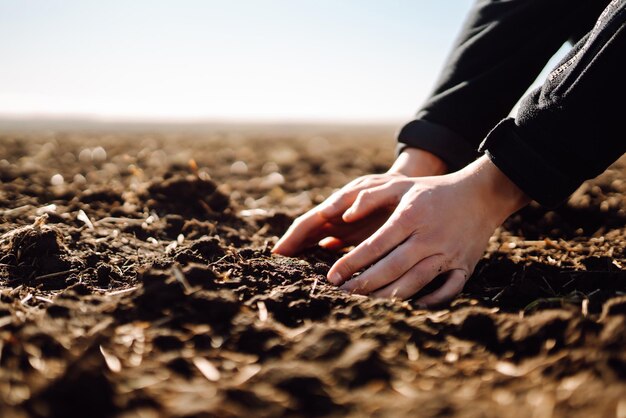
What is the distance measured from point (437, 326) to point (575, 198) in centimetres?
184

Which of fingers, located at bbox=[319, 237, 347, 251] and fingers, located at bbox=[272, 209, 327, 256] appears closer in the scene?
fingers, located at bbox=[272, 209, 327, 256]

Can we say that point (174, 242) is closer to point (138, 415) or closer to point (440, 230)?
point (440, 230)

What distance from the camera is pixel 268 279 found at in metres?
1.72

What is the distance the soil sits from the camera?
1.05 m

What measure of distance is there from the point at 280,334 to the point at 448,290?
0.61 metres

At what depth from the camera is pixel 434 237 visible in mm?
1675

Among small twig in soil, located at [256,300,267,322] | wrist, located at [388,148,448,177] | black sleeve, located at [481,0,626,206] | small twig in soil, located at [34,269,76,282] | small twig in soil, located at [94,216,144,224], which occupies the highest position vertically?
black sleeve, located at [481,0,626,206]

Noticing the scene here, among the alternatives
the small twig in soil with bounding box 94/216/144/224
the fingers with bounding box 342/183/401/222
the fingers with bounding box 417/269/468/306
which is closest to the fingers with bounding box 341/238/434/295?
the fingers with bounding box 417/269/468/306

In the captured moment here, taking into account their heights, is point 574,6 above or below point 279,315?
above

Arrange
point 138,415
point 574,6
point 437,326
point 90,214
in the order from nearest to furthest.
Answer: point 138,415 < point 437,326 < point 574,6 < point 90,214

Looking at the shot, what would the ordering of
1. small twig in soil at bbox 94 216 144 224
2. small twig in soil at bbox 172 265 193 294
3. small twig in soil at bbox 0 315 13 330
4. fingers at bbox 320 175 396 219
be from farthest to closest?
small twig in soil at bbox 94 216 144 224 < fingers at bbox 320 175 396 219 < small twig in soil at bbox 172 265 193 294 < small twig in soil at bbox 0 315 13 330

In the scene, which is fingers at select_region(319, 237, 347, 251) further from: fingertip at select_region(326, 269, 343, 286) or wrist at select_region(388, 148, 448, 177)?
fingertip at select_region(326, 269, 343, 286)

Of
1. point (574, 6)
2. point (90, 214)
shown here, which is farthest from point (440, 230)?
point (90, 214)

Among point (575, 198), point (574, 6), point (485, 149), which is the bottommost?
point (575, 198)
